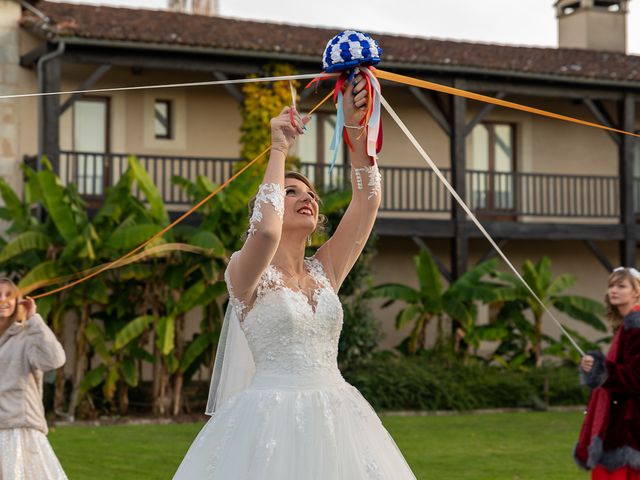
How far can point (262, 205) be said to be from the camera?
4.30 m

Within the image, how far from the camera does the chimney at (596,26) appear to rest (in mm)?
28109

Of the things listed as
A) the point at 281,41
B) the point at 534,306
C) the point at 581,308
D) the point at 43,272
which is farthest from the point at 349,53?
the point at 281,41

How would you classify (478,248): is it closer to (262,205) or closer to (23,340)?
(23,340)

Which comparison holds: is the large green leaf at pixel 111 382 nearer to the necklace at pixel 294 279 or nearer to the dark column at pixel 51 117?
the dark column at pixel 51 117

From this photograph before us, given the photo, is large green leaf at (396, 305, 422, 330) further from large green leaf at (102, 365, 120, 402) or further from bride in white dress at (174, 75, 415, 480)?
bride in white dress at (174, 75, 415, 480)

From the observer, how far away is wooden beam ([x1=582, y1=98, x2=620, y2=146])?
2374cm

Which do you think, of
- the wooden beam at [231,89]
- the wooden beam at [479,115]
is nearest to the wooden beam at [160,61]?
the wooden beam at [231,89]

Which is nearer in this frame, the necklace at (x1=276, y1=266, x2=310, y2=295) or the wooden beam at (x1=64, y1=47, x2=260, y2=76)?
the necklace at (x1=276, y1=266, x2=310, y2=295)

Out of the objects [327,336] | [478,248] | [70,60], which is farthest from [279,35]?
[327,336]

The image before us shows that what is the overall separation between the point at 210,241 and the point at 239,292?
455 inches

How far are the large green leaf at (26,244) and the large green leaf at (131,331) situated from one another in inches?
58.4

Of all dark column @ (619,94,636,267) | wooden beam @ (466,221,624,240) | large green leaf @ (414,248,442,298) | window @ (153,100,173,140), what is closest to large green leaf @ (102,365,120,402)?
large green leaf @ (414,248,442,298)

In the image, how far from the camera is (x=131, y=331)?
54.1 feet

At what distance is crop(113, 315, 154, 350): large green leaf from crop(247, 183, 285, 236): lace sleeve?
12.3 meters
